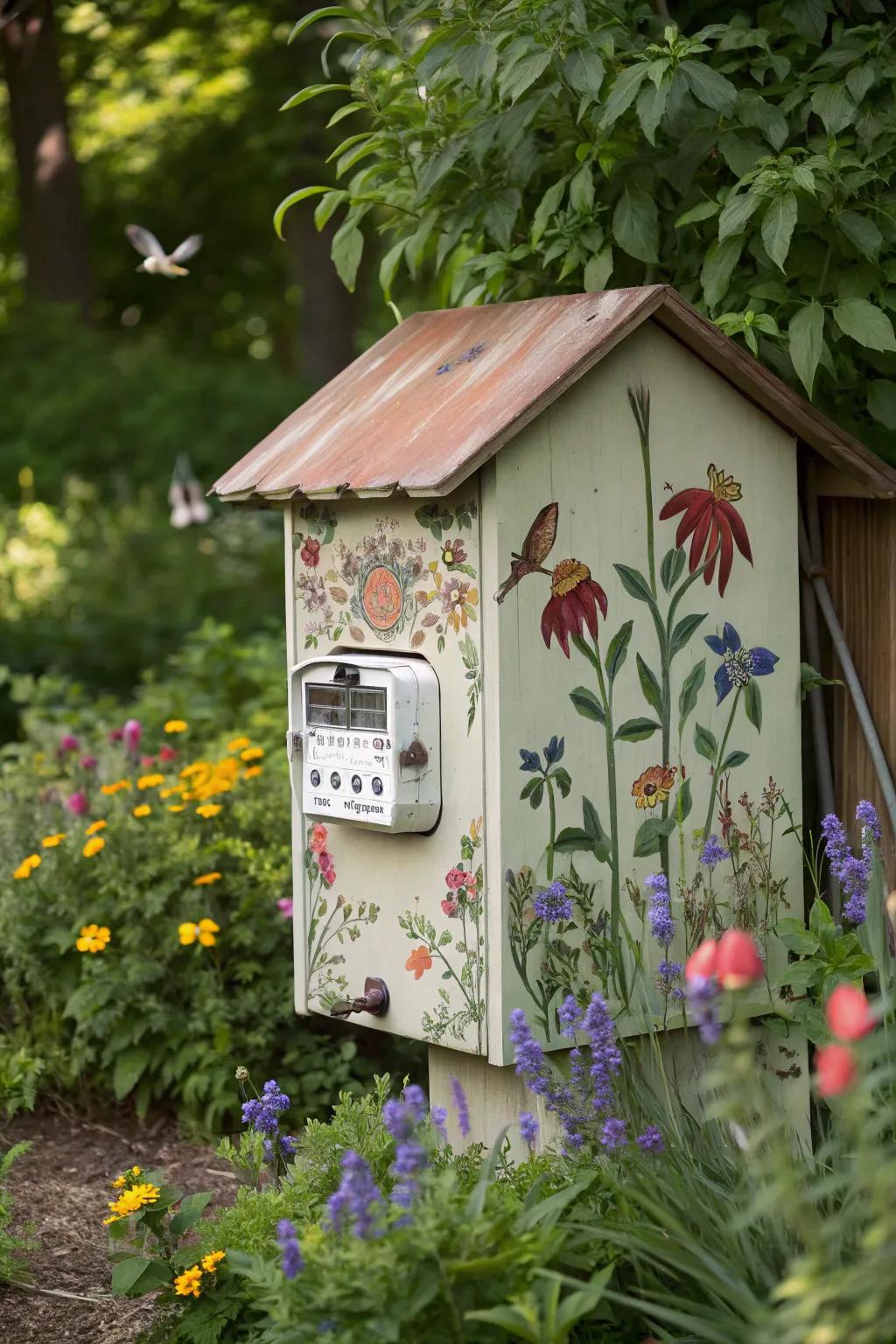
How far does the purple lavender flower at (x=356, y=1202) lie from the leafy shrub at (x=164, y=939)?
178 centimetres

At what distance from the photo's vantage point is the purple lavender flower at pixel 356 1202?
1.99m

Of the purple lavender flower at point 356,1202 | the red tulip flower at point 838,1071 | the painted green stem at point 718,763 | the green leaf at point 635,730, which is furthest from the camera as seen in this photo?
the painted green stem at point 718,763

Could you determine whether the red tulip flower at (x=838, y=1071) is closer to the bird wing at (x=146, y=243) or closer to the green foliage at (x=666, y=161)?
the green foliage at (x=666, y=161)

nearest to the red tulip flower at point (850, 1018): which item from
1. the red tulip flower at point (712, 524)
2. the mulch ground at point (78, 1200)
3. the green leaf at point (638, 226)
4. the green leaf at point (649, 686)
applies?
the green leaf at point (649, 686)

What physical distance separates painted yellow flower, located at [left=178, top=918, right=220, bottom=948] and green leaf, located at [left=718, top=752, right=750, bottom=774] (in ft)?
4.84

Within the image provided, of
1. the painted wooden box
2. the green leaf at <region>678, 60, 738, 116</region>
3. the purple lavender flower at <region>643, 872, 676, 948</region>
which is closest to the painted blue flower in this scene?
the painted wooden box

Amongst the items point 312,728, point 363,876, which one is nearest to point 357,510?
point 312,728

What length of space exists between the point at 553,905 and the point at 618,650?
1.64 ft

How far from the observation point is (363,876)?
3.08 metres

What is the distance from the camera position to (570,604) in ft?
9.26

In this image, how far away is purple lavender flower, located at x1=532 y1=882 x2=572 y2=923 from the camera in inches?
108

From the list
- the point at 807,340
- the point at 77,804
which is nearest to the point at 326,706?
the point at 807,340

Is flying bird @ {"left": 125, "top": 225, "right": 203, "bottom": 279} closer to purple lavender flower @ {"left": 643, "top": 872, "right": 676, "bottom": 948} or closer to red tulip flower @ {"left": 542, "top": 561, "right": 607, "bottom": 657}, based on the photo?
red tulip flower @ {"left": 542, "top": 561, "right": 607, "bottom": 657}

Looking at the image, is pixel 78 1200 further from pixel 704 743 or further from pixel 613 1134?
pixel 704 743
